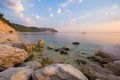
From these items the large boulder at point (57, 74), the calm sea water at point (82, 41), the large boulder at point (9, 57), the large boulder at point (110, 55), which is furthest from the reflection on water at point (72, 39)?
the large boulder at point (57, 74)

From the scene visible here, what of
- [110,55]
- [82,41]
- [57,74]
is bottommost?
[82,41]

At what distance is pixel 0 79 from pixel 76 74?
4.59m

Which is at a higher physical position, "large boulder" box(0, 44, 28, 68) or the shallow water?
"large boulder" box(0, 44, 28, 68)

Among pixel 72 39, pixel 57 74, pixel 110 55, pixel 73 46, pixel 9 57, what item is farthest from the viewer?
pixel 72 39

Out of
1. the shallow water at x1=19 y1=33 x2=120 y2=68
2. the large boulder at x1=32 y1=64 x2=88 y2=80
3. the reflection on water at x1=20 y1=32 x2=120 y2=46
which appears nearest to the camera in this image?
the large boulder at x1=32 y1=64 x2=88 y2=80

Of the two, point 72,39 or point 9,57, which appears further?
point 72,39

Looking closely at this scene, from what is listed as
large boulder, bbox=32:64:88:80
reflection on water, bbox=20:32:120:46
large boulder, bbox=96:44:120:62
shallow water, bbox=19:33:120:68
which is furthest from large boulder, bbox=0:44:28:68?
reflection on water, bbox=20:32:120:46

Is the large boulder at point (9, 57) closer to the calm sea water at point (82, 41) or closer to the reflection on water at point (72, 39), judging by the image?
the calm sea water at point (82, 41)

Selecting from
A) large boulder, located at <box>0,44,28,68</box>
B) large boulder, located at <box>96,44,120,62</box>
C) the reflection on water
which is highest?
large boulder, located at <box>0,44,28,68</box>

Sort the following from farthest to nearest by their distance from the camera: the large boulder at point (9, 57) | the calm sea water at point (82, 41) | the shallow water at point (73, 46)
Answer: the calm sea water at point (82, 41)
the shallow water at point (73, 46)
the large boulder at point (9, 57)

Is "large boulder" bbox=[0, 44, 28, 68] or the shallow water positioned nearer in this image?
"large boulder" bbox=[0, 44, 28, 68]

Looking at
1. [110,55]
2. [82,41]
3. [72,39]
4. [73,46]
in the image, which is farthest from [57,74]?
[72,39]

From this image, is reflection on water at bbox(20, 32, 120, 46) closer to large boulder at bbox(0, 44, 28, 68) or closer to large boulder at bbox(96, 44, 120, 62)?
large boulder at bbox(96, 44, 120, 62)

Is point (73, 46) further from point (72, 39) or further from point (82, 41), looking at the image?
point (72, 39)
